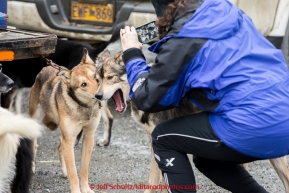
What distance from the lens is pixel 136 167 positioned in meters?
5.00

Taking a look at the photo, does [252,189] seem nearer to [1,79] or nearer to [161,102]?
[161,102]

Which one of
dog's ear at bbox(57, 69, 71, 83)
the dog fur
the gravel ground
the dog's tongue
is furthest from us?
the gravel ground

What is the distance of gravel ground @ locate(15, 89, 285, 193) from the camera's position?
456 centimetres

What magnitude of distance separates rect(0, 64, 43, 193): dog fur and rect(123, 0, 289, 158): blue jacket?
2.23ft

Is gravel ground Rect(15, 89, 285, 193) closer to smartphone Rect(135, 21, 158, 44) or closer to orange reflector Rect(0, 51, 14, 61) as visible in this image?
orange reflector Rect(0, 51, 14, 61)

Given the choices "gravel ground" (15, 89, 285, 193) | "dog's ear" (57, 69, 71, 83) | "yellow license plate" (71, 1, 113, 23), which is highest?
"dog's ear" (57, 69, 71, 83)

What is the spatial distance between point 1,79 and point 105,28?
2.03m

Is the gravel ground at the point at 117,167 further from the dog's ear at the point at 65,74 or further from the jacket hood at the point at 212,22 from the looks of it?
the jacket hood at the point at 212,22

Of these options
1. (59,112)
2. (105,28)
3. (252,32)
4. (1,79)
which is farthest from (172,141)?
(105,28)

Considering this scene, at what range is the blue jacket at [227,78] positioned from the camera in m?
2.74

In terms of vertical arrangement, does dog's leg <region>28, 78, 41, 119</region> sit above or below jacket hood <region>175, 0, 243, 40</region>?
below

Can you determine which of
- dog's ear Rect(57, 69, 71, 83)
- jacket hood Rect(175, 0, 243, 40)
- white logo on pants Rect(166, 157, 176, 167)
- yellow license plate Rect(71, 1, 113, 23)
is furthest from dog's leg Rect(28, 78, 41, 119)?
jacket hood Rect(175, 0, 243, 40)

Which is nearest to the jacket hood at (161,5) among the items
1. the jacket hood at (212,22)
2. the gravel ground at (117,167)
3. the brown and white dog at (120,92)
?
the jacket hood at (212,22)

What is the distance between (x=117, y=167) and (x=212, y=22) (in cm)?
254
